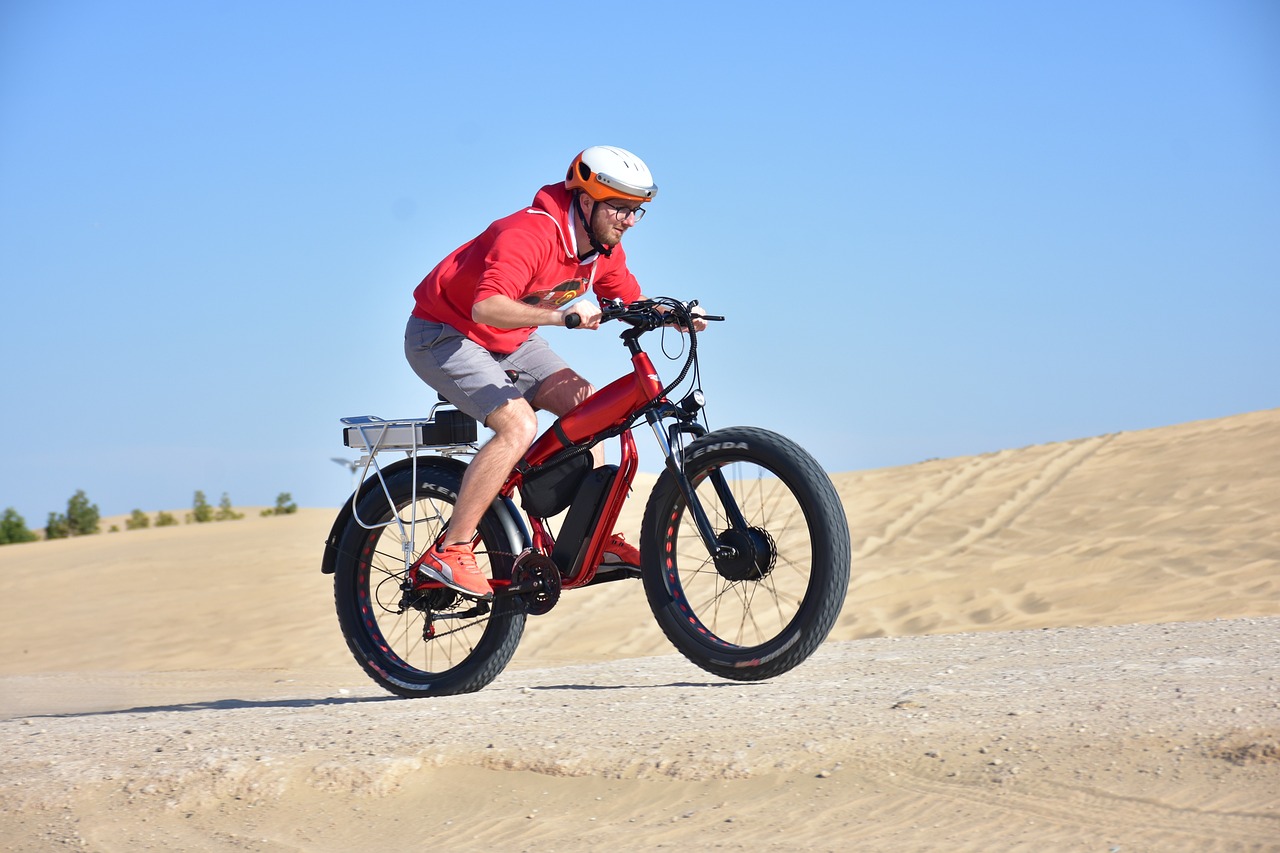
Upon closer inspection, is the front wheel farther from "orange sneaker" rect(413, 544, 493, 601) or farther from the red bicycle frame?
"orange sneaker" rect(413, 544, 493, 601)

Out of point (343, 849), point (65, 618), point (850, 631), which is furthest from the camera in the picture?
point (65, 618)

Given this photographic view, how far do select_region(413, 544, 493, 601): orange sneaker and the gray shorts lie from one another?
585 mm

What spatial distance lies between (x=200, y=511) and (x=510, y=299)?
85.4ft

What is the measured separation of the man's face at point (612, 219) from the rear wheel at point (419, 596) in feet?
4.34

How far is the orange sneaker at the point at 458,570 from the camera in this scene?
5371mm

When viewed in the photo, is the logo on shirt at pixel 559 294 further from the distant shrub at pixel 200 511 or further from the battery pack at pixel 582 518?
the distant shrub at pixel 200 511

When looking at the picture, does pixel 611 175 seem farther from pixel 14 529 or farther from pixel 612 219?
pixel 14 529

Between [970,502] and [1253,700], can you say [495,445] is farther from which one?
[970,502]

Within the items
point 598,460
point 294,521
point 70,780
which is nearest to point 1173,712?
point 598,460

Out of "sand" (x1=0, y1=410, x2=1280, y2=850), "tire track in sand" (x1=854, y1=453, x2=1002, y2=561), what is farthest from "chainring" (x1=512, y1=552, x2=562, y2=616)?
Result: "tire track in sand" (x1=854, y1=453, x2=1002, y2=561)

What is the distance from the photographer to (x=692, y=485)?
514 cm

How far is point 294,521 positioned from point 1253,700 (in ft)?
64.7

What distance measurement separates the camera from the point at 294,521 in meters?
22.0

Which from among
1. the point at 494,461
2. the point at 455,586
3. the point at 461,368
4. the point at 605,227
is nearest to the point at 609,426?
the point at 494,461
